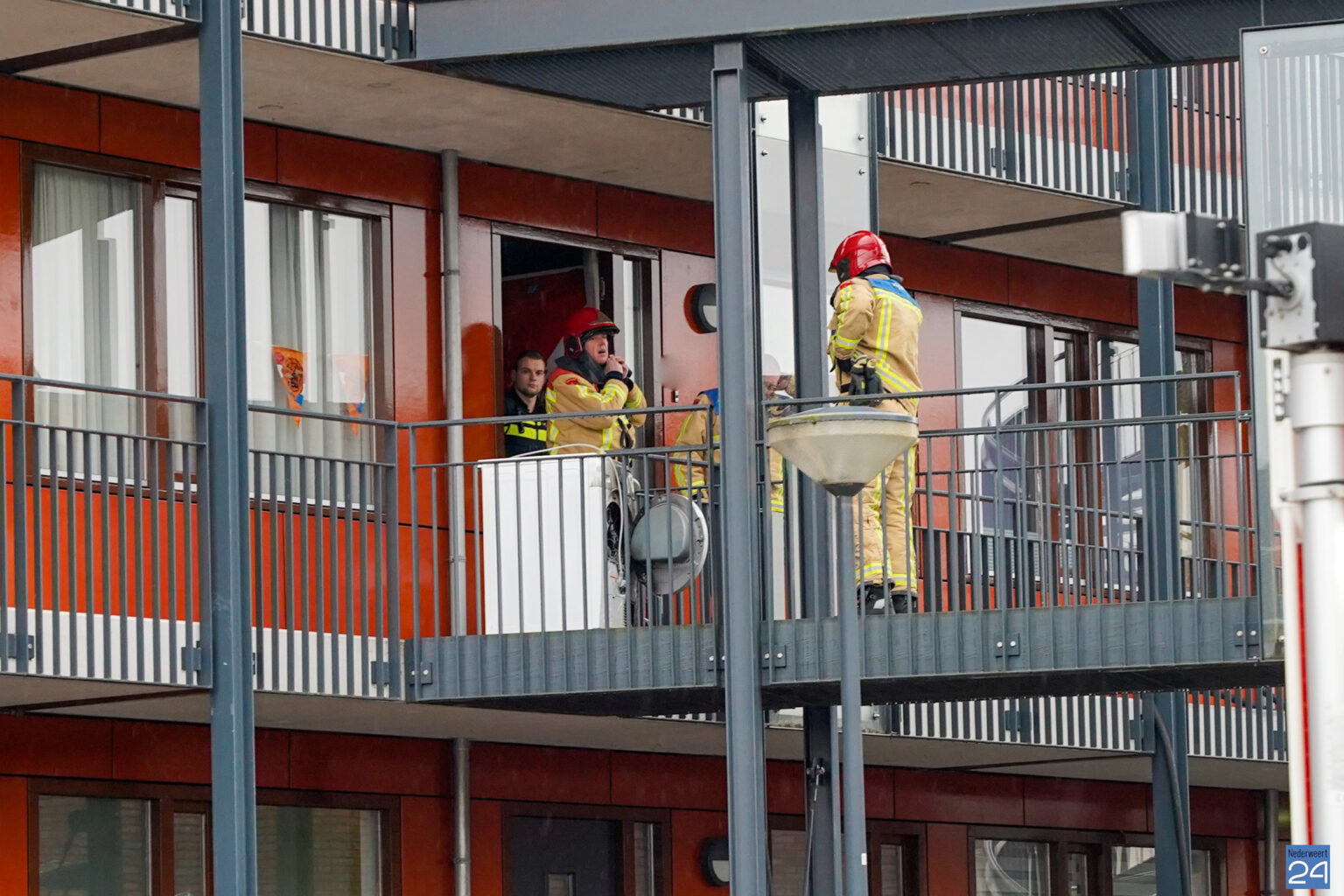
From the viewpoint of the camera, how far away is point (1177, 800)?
61.8 feet

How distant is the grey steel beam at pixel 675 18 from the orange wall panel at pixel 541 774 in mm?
5557

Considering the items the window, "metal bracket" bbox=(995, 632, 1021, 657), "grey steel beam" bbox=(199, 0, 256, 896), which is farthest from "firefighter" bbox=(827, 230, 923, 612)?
the window

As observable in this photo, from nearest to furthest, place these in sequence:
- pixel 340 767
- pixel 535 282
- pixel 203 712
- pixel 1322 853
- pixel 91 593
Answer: pixel 1322 853
pixel 91 593
pixel 203 712
pixel 340 767
pixel 535 282

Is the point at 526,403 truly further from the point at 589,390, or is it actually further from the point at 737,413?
the point at 737,413

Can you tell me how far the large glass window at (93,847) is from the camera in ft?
54.6

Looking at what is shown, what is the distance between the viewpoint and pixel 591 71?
15.1m

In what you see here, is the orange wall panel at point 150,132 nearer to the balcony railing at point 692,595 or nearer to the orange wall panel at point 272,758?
the balcony railing at point 692,595

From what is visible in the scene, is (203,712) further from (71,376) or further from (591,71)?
(591,71)

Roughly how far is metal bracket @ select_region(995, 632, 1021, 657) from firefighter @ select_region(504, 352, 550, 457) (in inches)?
162

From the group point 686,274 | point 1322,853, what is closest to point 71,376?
point 686,274

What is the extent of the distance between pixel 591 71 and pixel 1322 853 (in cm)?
881

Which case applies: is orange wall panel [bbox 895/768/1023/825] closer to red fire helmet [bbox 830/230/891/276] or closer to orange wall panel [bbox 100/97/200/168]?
red fire helmet [bbox 830/230/891/276]

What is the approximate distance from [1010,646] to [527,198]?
547 cm

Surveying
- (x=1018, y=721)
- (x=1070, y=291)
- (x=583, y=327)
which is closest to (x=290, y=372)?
(x=583, y=327)
